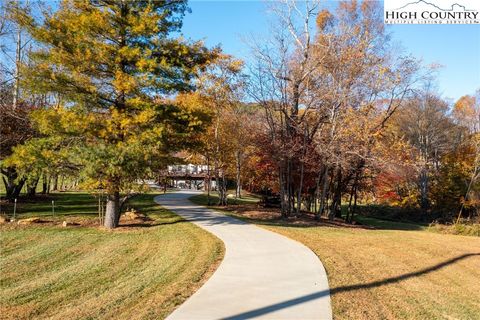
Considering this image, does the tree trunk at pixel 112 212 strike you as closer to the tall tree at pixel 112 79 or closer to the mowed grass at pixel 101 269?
the tall tree at pixel 112 79

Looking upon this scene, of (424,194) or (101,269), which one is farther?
(424,194)

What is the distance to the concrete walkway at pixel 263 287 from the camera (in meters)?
5.32

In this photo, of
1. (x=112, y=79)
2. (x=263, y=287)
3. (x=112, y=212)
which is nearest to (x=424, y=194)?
(x=112, y=212)

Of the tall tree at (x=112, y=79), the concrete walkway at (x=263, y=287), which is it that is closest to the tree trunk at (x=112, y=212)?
the tall tree at (x=112, y=79)

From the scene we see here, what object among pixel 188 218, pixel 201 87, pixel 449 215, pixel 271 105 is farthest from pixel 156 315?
pixel 449 215

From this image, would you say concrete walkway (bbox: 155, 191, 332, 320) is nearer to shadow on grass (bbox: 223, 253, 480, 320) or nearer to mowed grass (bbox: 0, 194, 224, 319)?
shadow on grass (bbox: 223, 253, 480, 320)

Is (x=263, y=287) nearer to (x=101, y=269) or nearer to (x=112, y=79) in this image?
(x=101, y=269)

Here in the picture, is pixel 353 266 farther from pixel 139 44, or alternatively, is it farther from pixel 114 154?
pixel 139 44

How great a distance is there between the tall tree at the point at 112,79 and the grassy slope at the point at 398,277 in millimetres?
5553

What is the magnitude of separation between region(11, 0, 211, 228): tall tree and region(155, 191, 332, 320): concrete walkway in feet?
13.2

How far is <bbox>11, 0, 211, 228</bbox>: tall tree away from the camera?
11156mm

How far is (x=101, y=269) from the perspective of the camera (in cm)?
800

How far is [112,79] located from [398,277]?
1011 cm

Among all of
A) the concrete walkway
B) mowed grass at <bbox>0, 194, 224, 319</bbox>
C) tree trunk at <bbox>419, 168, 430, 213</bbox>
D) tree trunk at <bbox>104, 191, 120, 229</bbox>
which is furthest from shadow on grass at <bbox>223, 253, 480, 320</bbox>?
tree trunk at <bbox>419, 168, 430, 213</bbox>
